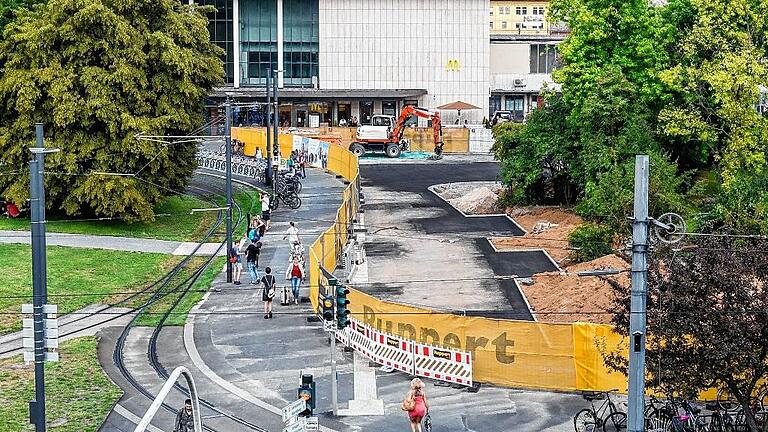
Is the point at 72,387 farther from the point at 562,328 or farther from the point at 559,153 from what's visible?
the point at 559,153

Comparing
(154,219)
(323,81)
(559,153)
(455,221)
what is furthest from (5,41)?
(323,81)

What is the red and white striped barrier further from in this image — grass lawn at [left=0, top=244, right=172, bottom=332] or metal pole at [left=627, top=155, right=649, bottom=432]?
grass lawn at [left=0, top=244, right=172, bottom=332]

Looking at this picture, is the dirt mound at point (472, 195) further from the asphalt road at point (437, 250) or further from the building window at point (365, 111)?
the building window at point (365, 111)

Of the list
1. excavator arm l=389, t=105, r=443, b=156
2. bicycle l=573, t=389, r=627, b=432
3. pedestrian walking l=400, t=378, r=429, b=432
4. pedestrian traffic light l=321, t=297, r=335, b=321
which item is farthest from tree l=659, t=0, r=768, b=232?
excavator arm l=389, t=105, r=443, b=156

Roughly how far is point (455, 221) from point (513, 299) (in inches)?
674

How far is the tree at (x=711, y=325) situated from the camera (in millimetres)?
22078

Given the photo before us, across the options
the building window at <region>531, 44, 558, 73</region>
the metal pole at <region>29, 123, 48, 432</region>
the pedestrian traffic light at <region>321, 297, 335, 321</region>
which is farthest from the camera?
the building window at <region>531, 44, 558, 73</region>

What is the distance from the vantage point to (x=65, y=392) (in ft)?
92.3

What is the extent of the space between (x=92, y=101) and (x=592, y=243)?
21.5 metres

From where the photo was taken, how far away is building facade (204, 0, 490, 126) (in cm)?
9688

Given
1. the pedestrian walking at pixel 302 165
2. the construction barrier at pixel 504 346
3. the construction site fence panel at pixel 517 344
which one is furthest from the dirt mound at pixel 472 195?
the construction site fence panel at pixel 517 344

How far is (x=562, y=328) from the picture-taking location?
2708cm

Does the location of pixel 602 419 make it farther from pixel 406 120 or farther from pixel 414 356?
pixel 406 120

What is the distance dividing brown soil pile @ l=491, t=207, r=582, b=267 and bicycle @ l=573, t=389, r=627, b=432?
16687 millimetres
